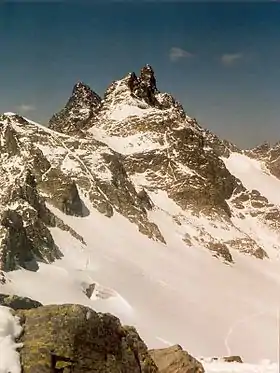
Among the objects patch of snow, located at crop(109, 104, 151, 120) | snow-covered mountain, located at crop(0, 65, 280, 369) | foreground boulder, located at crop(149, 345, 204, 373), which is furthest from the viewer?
patch of snow, located at crop(109, 104, 151, 120)

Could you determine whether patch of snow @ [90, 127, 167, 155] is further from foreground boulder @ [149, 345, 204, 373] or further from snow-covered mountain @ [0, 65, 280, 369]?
foreground boulder @ [149, 345, 204, 373]

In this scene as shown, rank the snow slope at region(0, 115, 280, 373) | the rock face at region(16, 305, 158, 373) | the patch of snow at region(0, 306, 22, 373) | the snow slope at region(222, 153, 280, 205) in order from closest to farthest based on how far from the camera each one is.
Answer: the patch of snow at region(0, 306, 22, 373)
the rock face at region(16, 305, 158, 373)
the snow slope at region(0, 115, 280, 373)
the snow slope at region(222, 153, 280, 205)

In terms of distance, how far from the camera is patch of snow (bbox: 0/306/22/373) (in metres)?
10.8

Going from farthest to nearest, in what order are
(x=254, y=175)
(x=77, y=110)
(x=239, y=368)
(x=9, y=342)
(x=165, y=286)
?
(x=254, y=175)
(x=77, y=110)
(x=165, y=286)
(x=239, y=368)
(x=9, y=342)

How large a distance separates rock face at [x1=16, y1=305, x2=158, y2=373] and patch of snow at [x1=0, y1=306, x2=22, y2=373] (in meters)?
0.16

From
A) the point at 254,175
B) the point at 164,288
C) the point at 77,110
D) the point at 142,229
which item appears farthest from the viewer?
the point at 254,175

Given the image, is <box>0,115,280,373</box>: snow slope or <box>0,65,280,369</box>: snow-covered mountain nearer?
<box>0,115,280,373</box>: snow slope

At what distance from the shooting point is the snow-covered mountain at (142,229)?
4588 cm

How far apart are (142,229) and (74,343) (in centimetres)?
6147

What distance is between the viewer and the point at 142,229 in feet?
240

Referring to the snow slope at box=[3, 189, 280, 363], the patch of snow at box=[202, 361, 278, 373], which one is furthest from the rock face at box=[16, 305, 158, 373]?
the snow slope at box=[3, 189, 280, 363]

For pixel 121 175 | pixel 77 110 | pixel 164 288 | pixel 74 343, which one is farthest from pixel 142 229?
pixel 77 110

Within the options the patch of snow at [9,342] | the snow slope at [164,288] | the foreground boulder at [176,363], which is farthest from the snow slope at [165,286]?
the patch of snow at [9,342]

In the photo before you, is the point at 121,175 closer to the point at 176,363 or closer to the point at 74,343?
the point at 176,363
